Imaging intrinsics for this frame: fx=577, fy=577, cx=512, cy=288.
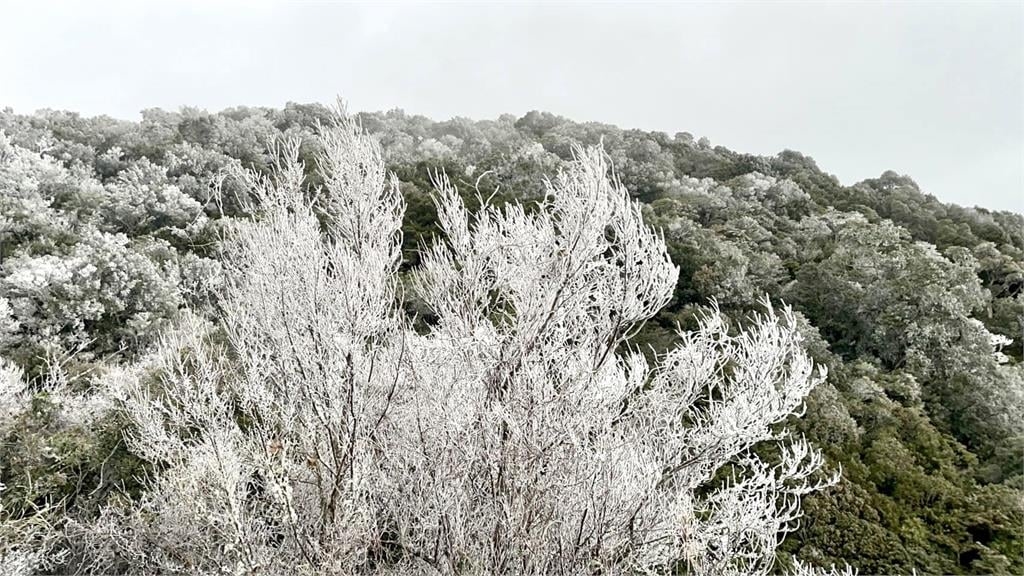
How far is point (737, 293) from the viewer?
1354 cm

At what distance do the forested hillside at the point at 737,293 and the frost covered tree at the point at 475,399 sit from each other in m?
0.60

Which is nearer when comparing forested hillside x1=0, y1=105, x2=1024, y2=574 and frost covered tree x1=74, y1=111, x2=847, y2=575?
frost covered tree x1=74, y1=111, x2=847, y2=575

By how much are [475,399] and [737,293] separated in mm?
10859

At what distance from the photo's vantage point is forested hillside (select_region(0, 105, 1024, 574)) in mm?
7703

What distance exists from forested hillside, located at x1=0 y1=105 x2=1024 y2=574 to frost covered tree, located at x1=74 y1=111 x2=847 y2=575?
0.60 metres

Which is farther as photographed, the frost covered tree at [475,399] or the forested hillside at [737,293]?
the forested hillside at [737,293]

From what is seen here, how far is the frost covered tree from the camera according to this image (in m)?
4.11

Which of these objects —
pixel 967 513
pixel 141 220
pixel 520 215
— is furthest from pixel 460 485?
pixel 141 220

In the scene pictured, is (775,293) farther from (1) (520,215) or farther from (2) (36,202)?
(2) (36,202)

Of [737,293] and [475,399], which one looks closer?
[475,399]

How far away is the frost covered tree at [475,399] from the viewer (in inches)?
162

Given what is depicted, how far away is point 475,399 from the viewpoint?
4.23m

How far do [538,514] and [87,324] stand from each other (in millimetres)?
12630

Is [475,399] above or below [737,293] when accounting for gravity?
above
